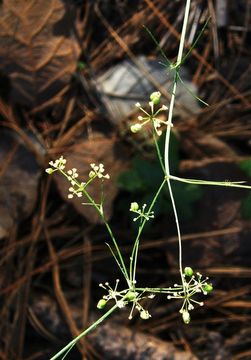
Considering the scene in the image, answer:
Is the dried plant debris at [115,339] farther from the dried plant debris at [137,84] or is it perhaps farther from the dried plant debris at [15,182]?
the dried plant debris at [137,84]

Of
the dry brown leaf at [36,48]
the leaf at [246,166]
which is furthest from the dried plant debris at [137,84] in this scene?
the leaf at [246,166]

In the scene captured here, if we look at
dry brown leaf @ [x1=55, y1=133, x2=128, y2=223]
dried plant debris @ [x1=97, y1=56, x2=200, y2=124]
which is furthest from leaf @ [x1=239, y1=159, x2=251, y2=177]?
dry brown leaf @ [x1=55, y1=133, x2=128, y2=223]

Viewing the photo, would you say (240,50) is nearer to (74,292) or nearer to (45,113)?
(45,113)

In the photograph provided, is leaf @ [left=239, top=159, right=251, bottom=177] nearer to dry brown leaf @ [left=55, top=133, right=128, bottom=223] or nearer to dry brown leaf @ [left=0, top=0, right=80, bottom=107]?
dry brown leaf @ [left=55, top=133, right=128, bottom=223]

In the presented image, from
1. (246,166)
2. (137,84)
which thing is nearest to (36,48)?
(137,84)

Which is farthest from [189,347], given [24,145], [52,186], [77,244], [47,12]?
[47,12]
